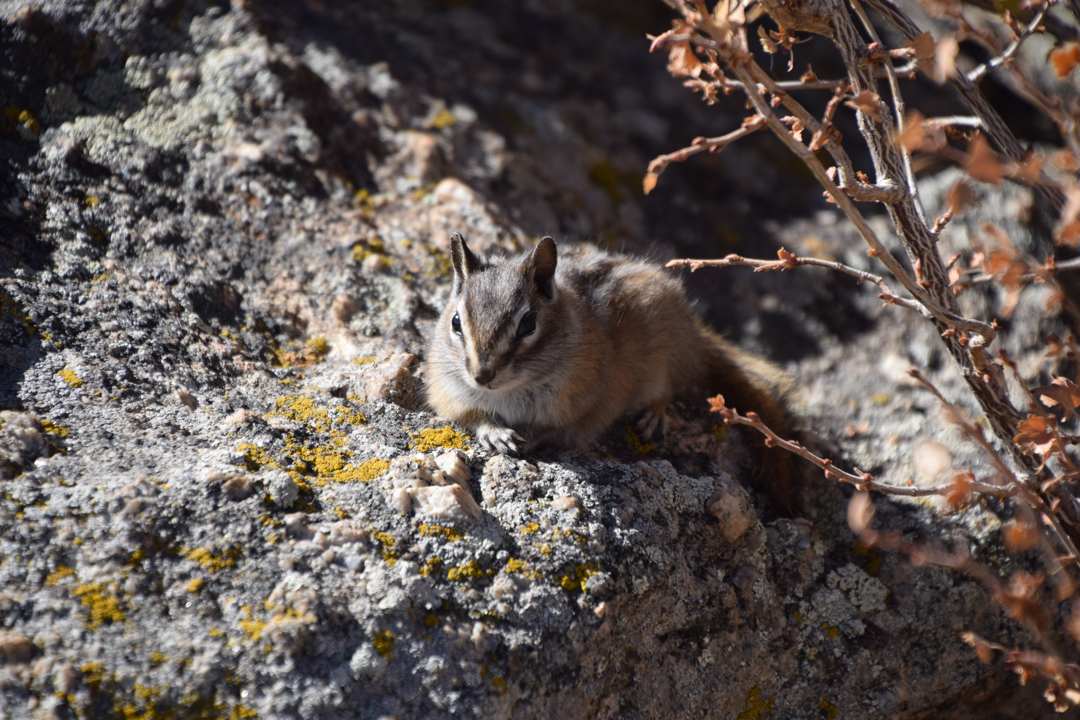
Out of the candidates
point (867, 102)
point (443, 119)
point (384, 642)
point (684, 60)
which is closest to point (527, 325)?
point (684, 60)

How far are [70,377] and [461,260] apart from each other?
5.83ft

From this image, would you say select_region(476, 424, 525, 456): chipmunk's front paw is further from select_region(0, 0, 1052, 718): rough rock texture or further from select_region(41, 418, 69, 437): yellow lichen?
select_region(41, 418, 69, 437): yellow lichen

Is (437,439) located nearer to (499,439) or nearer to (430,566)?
(499,439)

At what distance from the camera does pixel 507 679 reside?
2.47m

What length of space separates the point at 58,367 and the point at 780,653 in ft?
10.7

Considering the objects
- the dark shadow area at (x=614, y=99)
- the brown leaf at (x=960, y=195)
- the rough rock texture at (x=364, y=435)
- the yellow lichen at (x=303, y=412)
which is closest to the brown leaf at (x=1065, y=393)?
the rough rock texture at (x=364, y=435)

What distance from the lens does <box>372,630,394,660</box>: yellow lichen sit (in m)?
2.41

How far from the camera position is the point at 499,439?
10.8 ft

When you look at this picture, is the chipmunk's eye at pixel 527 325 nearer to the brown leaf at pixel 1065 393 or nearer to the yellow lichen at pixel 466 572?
the yellow lichen at pixel 466 572

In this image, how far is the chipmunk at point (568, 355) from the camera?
11.2 ft

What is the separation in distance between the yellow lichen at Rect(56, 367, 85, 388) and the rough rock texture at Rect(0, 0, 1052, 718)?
0.02m

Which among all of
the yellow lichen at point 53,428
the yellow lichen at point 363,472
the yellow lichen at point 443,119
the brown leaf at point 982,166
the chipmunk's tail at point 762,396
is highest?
the brown leaf at point 982,166

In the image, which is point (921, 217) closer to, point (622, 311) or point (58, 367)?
point (622, 311)

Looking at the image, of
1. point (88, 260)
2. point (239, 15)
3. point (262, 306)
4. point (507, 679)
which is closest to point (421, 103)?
point (239, 15)
